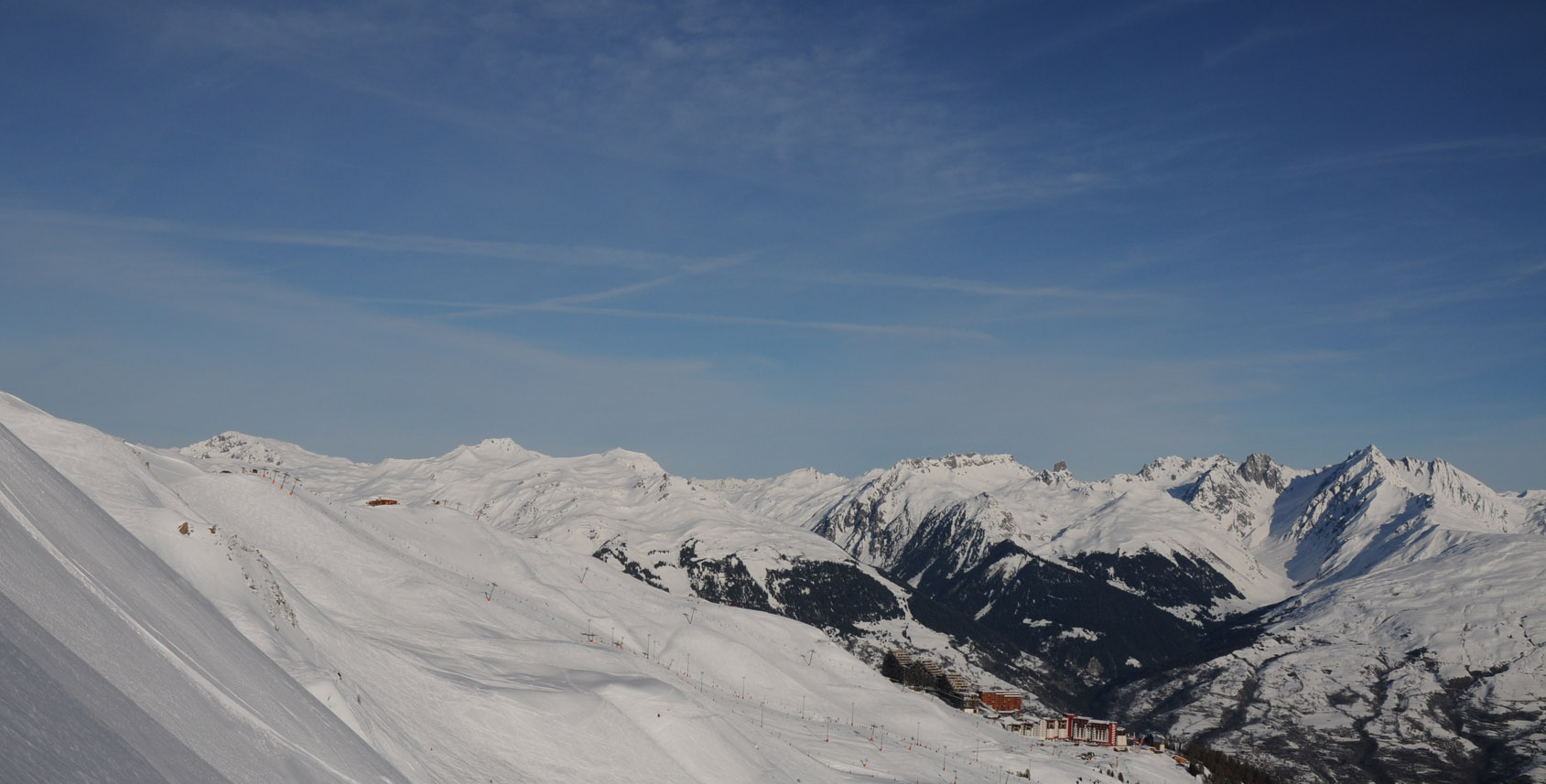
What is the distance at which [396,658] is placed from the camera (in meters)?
46.3

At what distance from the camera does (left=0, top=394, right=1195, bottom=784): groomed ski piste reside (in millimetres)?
13953

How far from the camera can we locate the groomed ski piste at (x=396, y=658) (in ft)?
45.8

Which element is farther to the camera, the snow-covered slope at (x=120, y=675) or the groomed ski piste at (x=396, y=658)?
the groomed ski piste at (x=396, y=658)

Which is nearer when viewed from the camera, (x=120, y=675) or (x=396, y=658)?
(x=120, y=675)

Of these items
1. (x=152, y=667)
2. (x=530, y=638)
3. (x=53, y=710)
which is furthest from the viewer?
(x=530, y=638)

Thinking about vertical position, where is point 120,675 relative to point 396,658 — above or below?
below

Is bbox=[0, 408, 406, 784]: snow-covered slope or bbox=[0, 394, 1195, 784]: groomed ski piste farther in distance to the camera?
bbox=[0, 394, 1195, 784]: groomed ski piste

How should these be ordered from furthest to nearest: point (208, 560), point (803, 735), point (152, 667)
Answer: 1. point (803, 735)
2. point (208, 560)
3. point (152, 667)

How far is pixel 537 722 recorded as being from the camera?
45.4 m

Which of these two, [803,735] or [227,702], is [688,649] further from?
[227,702]

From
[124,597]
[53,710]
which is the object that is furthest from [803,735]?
[53,710]

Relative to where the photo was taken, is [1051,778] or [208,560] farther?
[1051,778]

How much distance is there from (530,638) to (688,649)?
31333 mm

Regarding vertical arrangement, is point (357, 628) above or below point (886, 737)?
below
